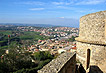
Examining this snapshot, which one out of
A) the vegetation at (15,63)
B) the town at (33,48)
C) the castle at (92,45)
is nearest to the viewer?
the castle at (92,45)

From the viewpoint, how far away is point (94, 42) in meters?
5.93

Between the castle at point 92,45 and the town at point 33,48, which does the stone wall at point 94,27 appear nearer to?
the castle at point 92,45

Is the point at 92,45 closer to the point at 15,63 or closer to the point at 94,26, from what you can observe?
the point at 94,26

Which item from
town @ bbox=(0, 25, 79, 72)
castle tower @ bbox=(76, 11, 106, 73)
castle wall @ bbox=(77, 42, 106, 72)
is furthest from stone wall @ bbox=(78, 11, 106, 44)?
town @ bbox=(0, 25, 79, 72)

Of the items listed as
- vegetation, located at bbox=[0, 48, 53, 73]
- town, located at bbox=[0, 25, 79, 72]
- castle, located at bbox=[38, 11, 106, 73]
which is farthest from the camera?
town, located at bbox=[0, 25, 79, 72]

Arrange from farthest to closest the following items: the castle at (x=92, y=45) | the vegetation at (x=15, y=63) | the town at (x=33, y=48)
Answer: the town at (x=33, y=48) → the vegetation at (x=15, y=63) → the castle at (x=92, y=45)

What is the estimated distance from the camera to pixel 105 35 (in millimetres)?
5648

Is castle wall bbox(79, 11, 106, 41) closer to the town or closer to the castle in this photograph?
the castle

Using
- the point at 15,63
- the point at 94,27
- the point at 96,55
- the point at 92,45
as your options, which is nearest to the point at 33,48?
the point at 15,63

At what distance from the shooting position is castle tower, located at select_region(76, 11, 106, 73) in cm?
576

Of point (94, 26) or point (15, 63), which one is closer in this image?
point (94, 26)

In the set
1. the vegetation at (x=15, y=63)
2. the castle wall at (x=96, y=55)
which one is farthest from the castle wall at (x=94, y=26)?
the vegetation at (x=15, y=63)

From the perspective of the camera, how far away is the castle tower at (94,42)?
5.76m

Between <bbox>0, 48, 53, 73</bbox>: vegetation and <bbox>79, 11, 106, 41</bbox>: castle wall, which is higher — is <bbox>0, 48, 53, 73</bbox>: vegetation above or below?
below
